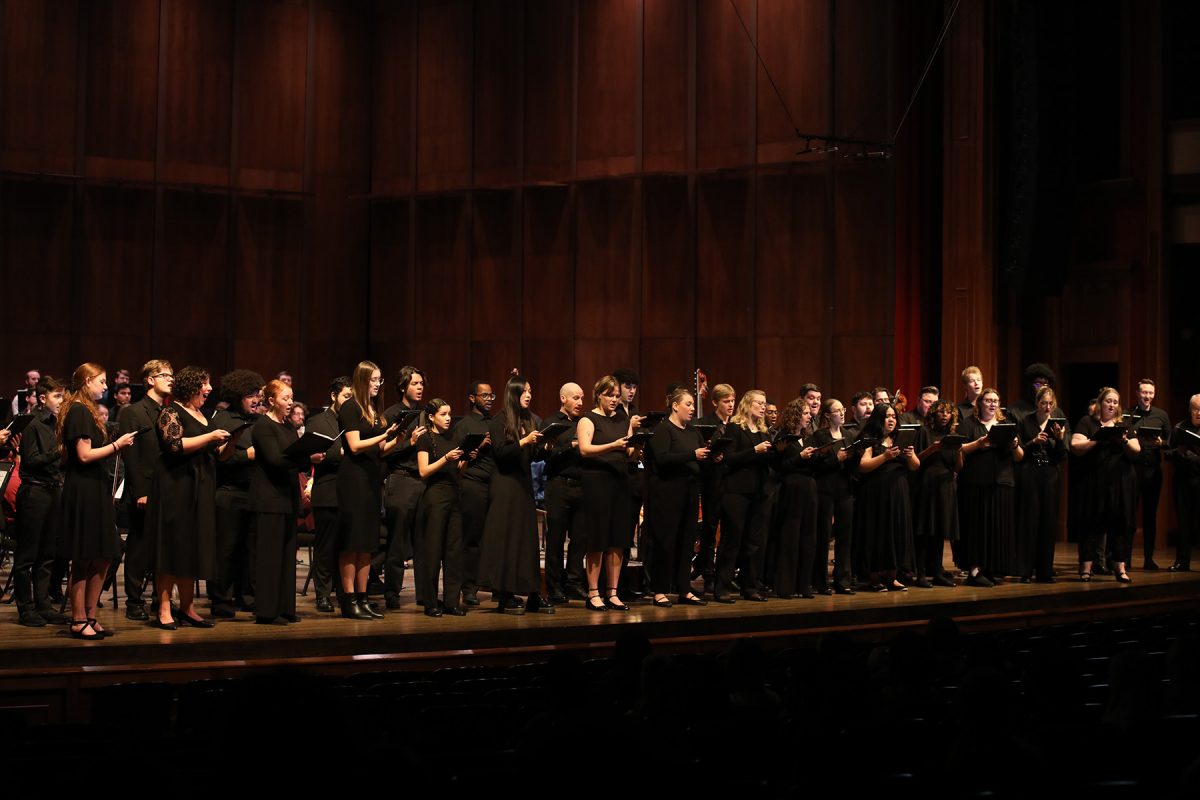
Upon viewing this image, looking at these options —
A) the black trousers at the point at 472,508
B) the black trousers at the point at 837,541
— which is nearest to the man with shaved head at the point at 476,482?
the black trousers at the point at 472,508

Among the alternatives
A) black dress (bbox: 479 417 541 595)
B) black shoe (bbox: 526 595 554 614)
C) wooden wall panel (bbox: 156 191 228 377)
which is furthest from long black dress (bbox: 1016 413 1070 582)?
wooden wall panel (bbox: 156 191 228 377)

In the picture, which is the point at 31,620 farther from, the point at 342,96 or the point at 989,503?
the point at 342,96

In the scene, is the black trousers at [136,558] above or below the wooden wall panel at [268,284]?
below

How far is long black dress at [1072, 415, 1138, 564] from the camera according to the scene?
1031 cm

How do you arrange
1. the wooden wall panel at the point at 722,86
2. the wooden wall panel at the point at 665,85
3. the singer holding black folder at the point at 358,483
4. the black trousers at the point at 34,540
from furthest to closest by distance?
the wooden wall panel at the point at 665,85 → the wooden wall panel at the point at 722,86 → the singer holding black folder at the point at 358,483 → the black trousers at the point at 34,540

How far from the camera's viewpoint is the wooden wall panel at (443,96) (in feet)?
53.7

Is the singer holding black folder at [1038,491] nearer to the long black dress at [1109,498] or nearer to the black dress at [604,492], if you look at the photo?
the long black dress at [1109,498]

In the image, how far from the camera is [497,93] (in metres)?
16.2

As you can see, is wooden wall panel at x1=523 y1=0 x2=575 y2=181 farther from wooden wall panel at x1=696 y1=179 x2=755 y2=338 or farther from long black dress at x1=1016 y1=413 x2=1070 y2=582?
long black dress at x1=1016 y1=413 x2=1070 y2=582

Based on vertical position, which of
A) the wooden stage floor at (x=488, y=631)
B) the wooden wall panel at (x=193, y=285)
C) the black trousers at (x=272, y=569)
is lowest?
the wooden stage floor at (x=488, y=631)

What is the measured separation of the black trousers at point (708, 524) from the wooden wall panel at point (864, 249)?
5066 mm

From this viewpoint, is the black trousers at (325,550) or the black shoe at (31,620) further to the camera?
the black trousers at (325,550)

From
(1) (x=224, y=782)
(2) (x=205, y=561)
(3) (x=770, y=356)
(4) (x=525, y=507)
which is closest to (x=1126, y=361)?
(3) (x=770, y=356)

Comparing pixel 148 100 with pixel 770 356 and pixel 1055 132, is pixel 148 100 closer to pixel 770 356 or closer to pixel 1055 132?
pixel 770 356
